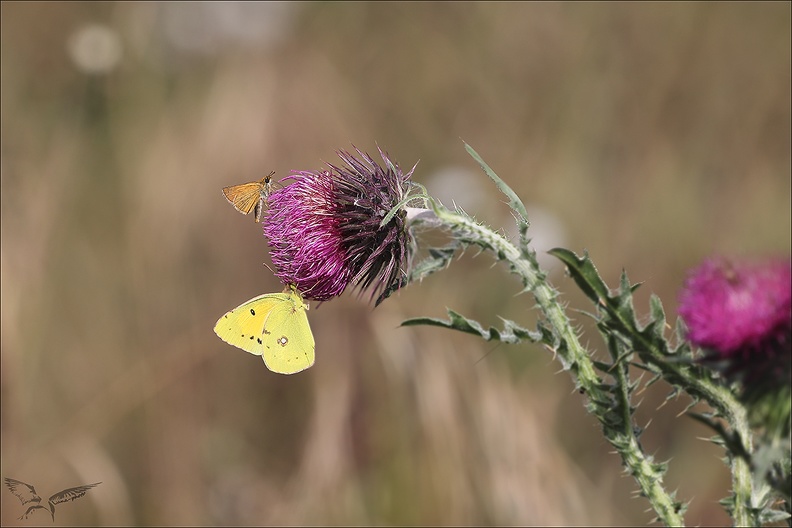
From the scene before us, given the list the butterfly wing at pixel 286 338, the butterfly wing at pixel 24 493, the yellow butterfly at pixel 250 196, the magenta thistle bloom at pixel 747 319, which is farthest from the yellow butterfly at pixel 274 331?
the magenta thistle bloom at pixel 747 319

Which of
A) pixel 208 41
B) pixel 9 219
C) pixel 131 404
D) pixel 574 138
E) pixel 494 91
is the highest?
pixel 208 41

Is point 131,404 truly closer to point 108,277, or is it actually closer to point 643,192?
point 108,277

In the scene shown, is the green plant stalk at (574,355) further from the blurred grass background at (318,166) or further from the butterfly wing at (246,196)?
the blurred grass background at (318,166)

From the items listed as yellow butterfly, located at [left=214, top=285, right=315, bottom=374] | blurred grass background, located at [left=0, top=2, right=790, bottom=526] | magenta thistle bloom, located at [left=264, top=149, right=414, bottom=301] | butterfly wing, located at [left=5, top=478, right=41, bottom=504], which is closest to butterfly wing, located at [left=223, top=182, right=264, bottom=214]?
magenta thistle bloom, located at [left=264, top=149, right=414, bottom=301]

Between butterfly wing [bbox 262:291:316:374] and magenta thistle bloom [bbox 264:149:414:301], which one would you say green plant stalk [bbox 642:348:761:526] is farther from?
butterfly wing [bbox 262:291:316:374]

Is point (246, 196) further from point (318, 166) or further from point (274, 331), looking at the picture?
point (318, 166)

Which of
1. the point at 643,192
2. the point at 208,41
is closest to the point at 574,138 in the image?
the point at 643,192
